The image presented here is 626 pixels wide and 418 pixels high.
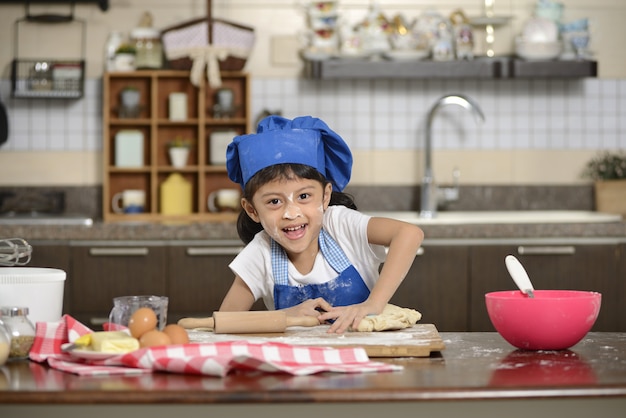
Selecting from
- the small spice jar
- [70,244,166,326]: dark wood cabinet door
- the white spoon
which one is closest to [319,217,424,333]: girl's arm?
the white spoon

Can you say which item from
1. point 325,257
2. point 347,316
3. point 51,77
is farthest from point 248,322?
point 51,77

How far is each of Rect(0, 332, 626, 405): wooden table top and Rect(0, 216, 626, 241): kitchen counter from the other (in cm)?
195

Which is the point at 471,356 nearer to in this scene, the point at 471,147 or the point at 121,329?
the point at 121,329

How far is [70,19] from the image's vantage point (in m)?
3.88

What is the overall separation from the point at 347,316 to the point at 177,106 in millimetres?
2390

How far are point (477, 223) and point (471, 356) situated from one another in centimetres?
195

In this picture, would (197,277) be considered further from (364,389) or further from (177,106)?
(364,389)

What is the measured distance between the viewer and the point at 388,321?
1661 mm

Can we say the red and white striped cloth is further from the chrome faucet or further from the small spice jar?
the chrome faucet

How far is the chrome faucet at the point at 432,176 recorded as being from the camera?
381 cm

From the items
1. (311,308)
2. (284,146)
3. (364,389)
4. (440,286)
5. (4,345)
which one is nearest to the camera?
(364,389)

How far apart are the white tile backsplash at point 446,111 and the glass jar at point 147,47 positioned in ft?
0.87

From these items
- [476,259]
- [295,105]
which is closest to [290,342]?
[476,259]

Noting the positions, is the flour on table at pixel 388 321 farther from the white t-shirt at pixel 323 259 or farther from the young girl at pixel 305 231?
the white t-shirt at pixel 323 259
